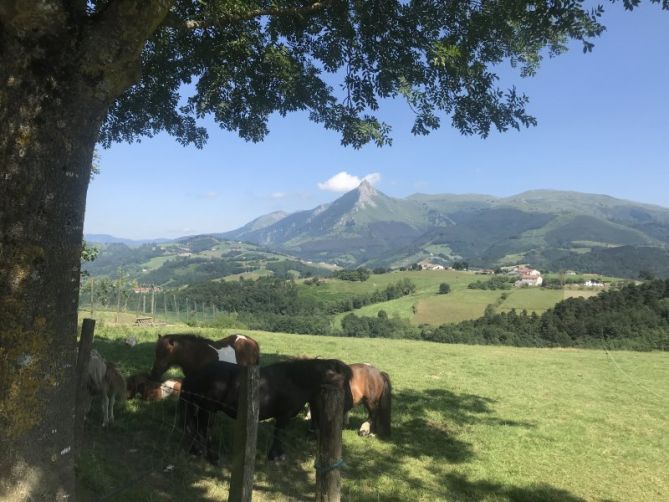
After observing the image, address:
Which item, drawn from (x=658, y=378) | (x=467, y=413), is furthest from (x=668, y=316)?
(x=467, y=413)

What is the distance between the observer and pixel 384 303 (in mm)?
87625

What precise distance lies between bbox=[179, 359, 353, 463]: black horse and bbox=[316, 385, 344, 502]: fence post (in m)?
2.68

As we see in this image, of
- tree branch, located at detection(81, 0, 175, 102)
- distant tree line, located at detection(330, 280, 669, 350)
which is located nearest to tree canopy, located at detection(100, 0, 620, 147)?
tree branch, located at detection(81, 0, 175, 102)

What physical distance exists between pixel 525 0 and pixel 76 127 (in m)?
6.90

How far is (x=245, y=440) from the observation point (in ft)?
12.2

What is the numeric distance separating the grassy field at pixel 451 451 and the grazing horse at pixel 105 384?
1.01ft

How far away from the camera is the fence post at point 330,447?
4.00 m

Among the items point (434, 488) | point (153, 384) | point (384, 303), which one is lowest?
point (384, 303)

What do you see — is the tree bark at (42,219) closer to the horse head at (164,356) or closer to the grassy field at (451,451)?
the grassy field at (451,451)

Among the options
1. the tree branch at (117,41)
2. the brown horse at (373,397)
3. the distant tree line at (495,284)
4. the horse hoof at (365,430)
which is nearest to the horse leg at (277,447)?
the brown horse at (373,397)

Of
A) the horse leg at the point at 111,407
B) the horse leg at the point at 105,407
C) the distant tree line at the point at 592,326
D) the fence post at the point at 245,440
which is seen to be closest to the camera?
the fence post at the point at 245,440

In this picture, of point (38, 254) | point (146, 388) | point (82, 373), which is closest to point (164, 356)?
point (146, 388)

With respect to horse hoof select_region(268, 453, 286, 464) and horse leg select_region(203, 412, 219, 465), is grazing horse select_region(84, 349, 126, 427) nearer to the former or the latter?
horse leg select_region(203, 412, 219, 465)

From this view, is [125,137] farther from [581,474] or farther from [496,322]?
[496,322]
